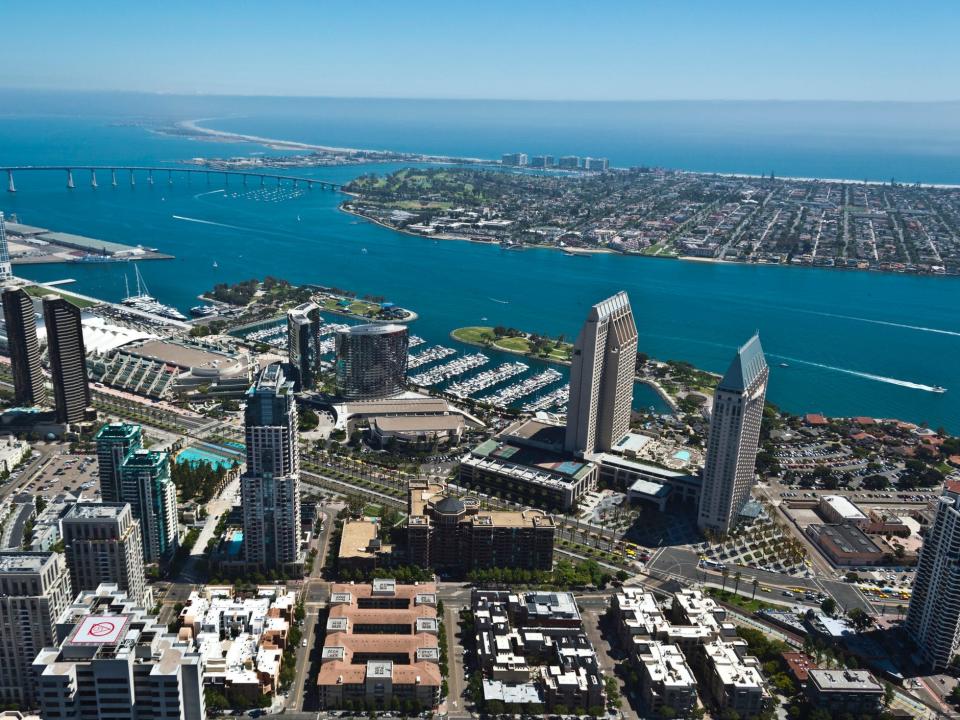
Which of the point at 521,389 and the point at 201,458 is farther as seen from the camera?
the point at 521,389

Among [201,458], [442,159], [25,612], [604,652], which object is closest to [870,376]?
[604,652]

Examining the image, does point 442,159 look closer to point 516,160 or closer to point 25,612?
point 516,160

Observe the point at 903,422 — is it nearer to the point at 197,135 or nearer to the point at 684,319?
the point at 684,319

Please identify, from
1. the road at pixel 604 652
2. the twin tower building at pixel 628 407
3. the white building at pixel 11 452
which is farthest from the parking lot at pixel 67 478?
the twin tower building at pixel 628 407

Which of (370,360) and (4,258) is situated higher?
(4,258)

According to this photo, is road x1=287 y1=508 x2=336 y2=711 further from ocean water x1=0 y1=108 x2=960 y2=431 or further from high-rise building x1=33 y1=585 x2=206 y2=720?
ocean water x1=0 y1=108 x2=960 y2=431

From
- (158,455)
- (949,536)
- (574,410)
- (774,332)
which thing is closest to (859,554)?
(949,536)

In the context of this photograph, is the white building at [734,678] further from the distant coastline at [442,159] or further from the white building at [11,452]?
the distant coastline at [442,159]

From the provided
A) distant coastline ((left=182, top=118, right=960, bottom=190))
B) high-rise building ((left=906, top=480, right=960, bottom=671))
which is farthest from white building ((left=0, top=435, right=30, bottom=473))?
distant coastline ((left=182, top=118, right=960, bottom=190))
